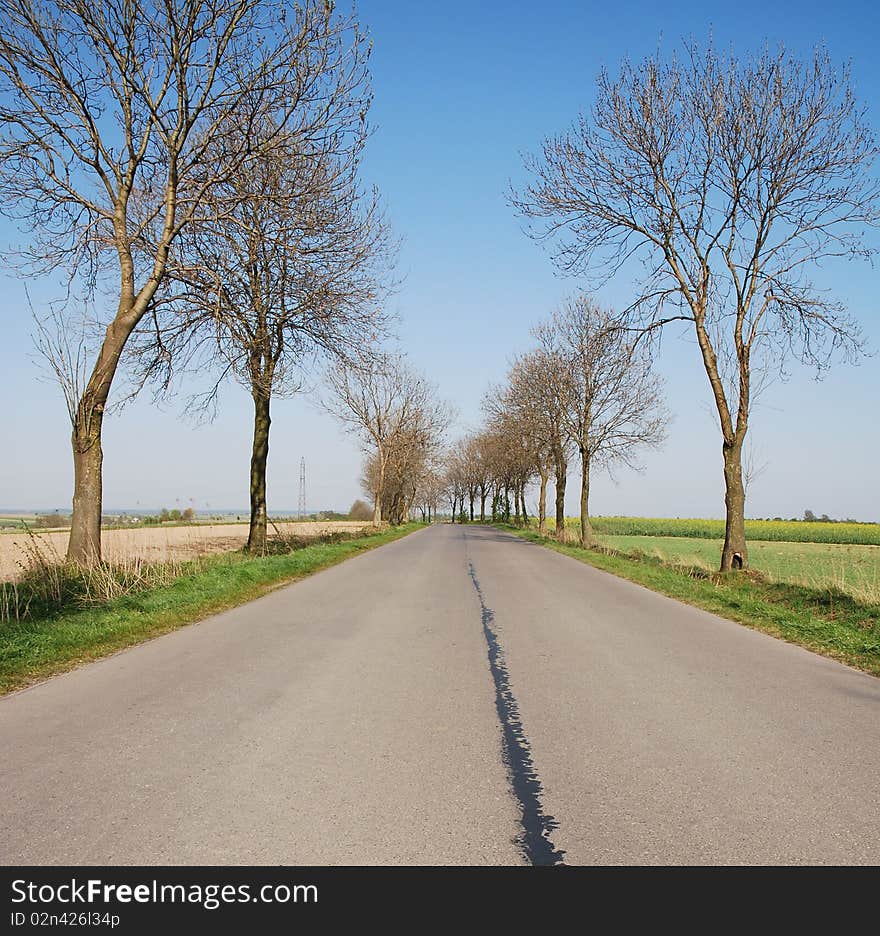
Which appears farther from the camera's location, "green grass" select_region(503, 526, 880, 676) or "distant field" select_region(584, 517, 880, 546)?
"distant field" select_region(584, 517, 880, 546)

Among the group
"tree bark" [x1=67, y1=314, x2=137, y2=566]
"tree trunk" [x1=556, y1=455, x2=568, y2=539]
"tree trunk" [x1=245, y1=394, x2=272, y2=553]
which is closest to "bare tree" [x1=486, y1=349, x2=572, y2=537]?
"tree trunk" [x1=556, y1=455, x2=568, y2=539]

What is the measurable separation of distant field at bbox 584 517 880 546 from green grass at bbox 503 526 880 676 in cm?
5439

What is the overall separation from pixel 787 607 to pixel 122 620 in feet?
34.6

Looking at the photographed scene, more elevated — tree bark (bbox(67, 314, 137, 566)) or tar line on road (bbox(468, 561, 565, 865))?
tree bark (bbox(67, 314, 137, 566))

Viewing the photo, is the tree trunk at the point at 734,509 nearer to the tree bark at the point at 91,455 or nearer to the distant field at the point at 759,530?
the tree bark at the point at 91,455

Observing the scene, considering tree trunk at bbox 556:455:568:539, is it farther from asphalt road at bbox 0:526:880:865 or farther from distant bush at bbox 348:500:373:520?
distant bush at bbox 348:500:373:520

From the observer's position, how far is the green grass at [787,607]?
361 inches

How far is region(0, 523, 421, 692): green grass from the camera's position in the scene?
24.2ft

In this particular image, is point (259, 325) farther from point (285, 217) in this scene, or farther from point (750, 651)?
point (750, 651)

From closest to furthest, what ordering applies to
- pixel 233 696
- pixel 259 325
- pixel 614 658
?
pixel 233 696 < pixel 614 658 < pixel 259 325

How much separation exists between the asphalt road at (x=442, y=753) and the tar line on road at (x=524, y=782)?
0.02m

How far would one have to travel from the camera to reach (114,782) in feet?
13.7
